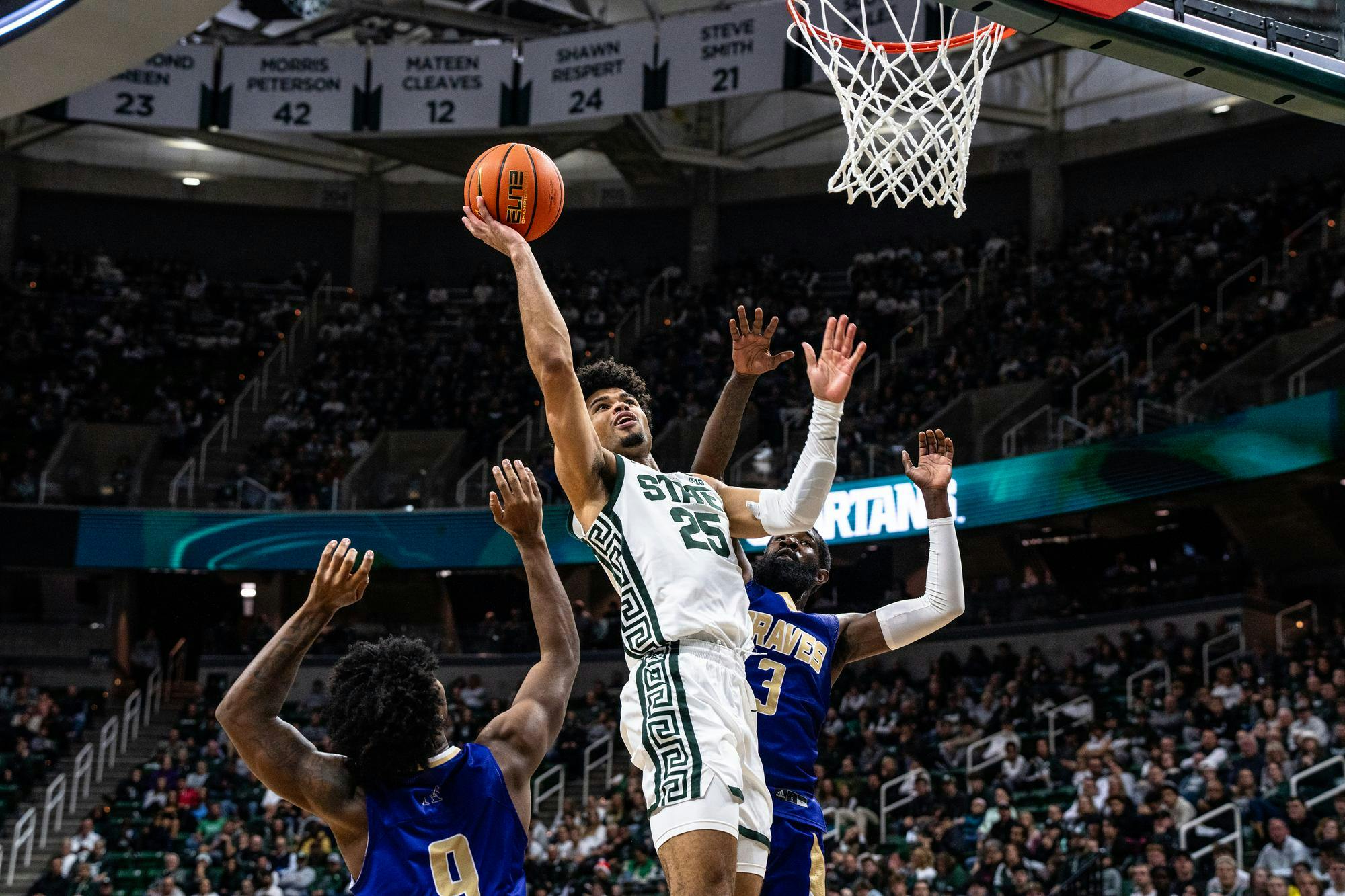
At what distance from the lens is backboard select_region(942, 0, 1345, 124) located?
16.5 ft

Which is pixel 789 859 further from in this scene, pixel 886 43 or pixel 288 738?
pixel 886 43

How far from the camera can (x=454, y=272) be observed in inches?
1257

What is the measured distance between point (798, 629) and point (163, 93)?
22.6 meters

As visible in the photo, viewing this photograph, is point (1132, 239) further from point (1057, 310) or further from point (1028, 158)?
point (1028, 158)

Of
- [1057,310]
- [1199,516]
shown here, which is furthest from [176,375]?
[1199,516]

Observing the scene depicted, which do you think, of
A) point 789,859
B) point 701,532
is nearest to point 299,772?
point 701,532

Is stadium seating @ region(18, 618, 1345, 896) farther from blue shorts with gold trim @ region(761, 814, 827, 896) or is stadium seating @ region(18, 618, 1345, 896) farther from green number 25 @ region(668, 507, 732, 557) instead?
green number 25 @ region(668, 507, 732, 557)

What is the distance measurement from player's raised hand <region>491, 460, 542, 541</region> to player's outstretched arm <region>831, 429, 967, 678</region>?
159 centimetres

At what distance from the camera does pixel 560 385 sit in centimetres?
431

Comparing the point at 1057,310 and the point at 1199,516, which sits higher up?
the point at 1057,310

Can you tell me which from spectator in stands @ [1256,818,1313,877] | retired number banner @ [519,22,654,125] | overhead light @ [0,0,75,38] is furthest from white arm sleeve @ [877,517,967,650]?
retired number banner @ [519,22,654,125]

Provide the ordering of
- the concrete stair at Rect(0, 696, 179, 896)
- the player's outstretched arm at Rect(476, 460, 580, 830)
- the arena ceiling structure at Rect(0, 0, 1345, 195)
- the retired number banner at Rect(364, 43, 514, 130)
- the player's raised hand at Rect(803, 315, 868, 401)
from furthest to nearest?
the arena ceiling structure at Rect(0, 0, 1345, 195), the retired number banner at Rect(364, 43, 514, 130), the concrete stair at Rect(0, 696, 179, 896), the player's raised hand at Rect(803, 315, 868, 401), the player's outstretched arm at Rect(476, 460, 580, 830)

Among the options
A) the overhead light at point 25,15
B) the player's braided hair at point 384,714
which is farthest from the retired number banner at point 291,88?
the player's braided hair at point 384,714

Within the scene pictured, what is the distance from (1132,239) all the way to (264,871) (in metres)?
16.3
